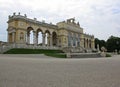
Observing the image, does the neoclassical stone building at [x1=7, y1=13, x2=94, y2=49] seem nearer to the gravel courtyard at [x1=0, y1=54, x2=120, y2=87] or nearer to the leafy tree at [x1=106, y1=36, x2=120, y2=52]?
the leafy tree at [x1=106, y1=36, x2=120, y2=52]

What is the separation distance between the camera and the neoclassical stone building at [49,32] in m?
58.2

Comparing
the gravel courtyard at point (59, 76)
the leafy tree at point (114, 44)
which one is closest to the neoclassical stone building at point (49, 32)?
the leafy tree at point (114, 44)

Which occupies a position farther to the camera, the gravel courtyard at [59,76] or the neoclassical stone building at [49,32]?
the neoclassical stone building at [49,32]

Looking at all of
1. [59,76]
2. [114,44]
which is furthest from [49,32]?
[59,76]

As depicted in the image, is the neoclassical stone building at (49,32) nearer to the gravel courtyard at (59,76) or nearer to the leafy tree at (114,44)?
the leafy tree at (114,44)

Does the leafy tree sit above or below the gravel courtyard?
above

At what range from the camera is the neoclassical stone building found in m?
58.2

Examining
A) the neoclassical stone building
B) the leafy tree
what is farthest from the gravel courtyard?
the leafy tree

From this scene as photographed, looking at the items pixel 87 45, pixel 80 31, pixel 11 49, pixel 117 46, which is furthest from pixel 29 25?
pixel 117 46

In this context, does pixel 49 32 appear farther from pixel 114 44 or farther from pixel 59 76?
pixel 59 76

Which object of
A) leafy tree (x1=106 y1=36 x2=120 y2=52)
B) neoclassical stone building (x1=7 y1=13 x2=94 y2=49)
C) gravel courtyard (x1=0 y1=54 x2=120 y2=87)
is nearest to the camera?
gravel courtyard (x1=0 y1=54 x2=120 y2=87)

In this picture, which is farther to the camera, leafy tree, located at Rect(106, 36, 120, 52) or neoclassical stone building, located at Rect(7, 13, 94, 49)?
leafy tree, located at Rect(106, 36, 120, 52)

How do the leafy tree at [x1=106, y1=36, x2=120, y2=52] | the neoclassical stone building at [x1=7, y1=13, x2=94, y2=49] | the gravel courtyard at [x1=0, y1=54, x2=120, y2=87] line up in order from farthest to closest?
the leafy tree at [x1=106, y1=36, x2=120, y2=52] → the neoclassical stone building at [x1=7, y1=13, x2=94, y2=49] → the gravel courtyard at [x1=0, y1=54, x2=120, y2=87]

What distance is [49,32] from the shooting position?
70062 millimetres
